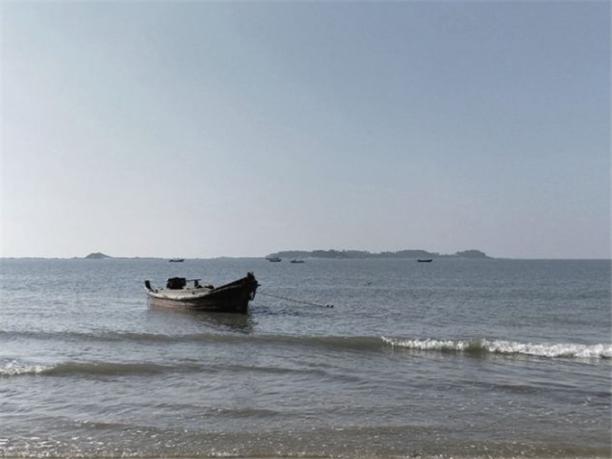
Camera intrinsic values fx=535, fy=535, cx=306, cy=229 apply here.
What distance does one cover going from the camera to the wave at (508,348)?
18.3 meters

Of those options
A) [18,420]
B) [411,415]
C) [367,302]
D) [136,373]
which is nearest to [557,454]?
[411,415]

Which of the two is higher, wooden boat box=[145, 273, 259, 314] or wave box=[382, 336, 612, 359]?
wooden boat box=[145, 273, 259, 314]

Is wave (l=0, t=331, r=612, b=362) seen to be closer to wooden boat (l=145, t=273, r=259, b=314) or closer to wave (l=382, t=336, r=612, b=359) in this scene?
wave (l=382, t=336, r=612, b=359)

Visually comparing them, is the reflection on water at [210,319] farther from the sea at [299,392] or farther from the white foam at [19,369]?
Answer: the white foam at [19,369]

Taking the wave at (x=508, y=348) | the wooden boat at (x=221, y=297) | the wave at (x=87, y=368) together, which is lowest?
the wave at (x=87, y=368)

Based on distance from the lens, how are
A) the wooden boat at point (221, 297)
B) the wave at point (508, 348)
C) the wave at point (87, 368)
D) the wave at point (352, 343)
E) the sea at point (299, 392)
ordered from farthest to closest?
1. the wooden boat at point (221, 297)
2. the wave at point (352, 343)
3. the wave at point (508, 348)
4. the wave at point (87, 368)
5. the sea at point (299, 392)

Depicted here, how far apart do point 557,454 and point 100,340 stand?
705 inches

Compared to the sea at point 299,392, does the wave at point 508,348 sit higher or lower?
higher

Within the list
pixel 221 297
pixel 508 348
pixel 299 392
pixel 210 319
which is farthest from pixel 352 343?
pixel 221 297

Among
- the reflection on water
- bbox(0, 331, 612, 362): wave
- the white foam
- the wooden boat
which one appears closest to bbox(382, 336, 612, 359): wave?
bbox(0, 331, 612, 362): wave

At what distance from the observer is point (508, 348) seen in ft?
62.7

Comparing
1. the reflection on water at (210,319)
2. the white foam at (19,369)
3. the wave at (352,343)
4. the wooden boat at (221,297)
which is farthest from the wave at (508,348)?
the wooden boat at (221,297)

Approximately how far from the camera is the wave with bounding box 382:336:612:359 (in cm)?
1827

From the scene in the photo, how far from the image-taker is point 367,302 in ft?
142
